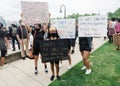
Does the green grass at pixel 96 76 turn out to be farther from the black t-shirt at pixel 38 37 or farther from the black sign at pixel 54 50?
the black t-shirt at pixel 38 37

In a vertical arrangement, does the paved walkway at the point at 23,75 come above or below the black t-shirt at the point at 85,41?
below

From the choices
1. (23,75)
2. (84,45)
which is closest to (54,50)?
(84,45)

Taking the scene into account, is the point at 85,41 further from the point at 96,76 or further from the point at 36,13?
the point at 36,13

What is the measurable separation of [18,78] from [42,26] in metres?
1.91

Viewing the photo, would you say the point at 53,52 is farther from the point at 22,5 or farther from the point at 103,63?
the point at 103,63

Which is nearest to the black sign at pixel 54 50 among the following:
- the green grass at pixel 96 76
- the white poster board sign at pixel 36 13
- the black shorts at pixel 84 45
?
the black shorts at pixel 84 45

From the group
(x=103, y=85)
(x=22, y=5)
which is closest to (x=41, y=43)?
(x=22, y=5)

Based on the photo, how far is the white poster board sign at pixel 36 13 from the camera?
8812 mm

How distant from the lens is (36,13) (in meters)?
8.90

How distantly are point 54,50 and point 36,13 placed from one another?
4.78ft

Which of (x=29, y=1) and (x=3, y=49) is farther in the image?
(x=3, y=49)

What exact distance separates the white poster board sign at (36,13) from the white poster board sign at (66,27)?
1.02 meters

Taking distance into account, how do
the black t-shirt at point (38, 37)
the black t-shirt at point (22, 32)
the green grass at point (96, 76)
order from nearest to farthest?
the green grass at point (96, 76)
the black t-shirt at point (38, 37)
the black t-shirt at point (22, 32)

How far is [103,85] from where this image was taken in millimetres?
7527
